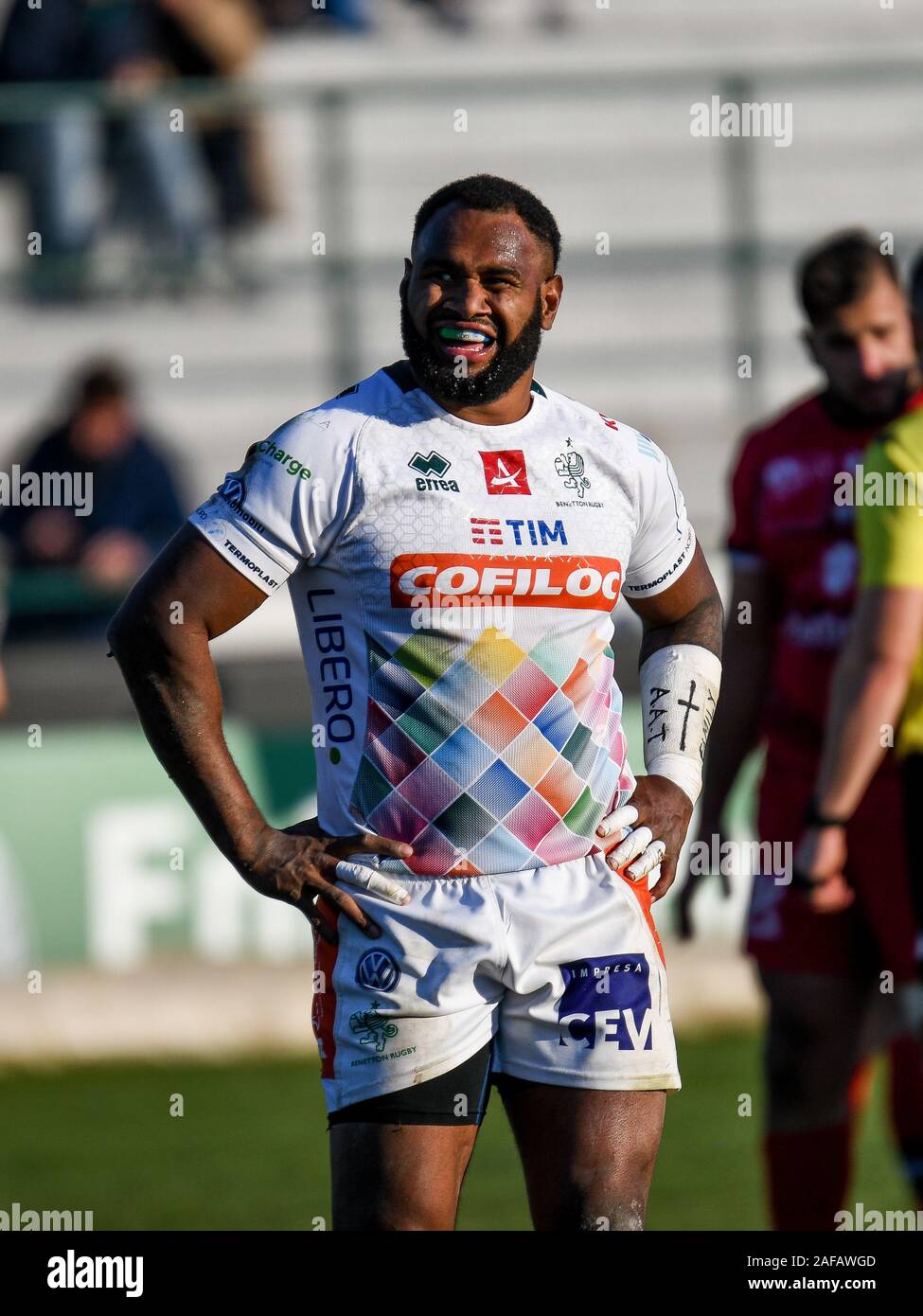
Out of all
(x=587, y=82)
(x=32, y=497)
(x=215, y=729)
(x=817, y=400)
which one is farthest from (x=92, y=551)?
(x=215, y=729)

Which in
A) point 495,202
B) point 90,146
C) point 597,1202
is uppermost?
point 90,146

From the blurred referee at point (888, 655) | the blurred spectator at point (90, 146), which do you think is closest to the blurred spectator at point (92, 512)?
the blurred spectator at point (90, 146)

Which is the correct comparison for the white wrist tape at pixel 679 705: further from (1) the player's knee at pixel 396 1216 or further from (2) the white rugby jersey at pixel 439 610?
(1) the player's knee at pixel 396 1216

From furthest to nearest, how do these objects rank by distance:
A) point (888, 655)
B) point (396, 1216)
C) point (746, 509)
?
point (746, 509) → point (888, 655) → point (396, 1216)

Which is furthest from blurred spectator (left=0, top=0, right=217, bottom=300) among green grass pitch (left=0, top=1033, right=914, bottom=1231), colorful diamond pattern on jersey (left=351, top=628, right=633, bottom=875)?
colorful diamond pattern on jersey (left=351, top=628, right=633, bottom=875)

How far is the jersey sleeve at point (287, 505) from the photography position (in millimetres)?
3721

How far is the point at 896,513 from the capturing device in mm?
4734

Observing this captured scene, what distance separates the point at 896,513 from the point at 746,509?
1174 millimetres

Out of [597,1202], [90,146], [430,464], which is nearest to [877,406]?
[430,464]

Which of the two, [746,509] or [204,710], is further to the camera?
[746,509]

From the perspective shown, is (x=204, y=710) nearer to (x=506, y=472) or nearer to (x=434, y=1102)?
(x=506, y=472)

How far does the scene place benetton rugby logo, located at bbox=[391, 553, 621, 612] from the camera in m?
3.73

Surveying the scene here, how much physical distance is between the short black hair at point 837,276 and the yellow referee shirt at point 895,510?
945 mm
